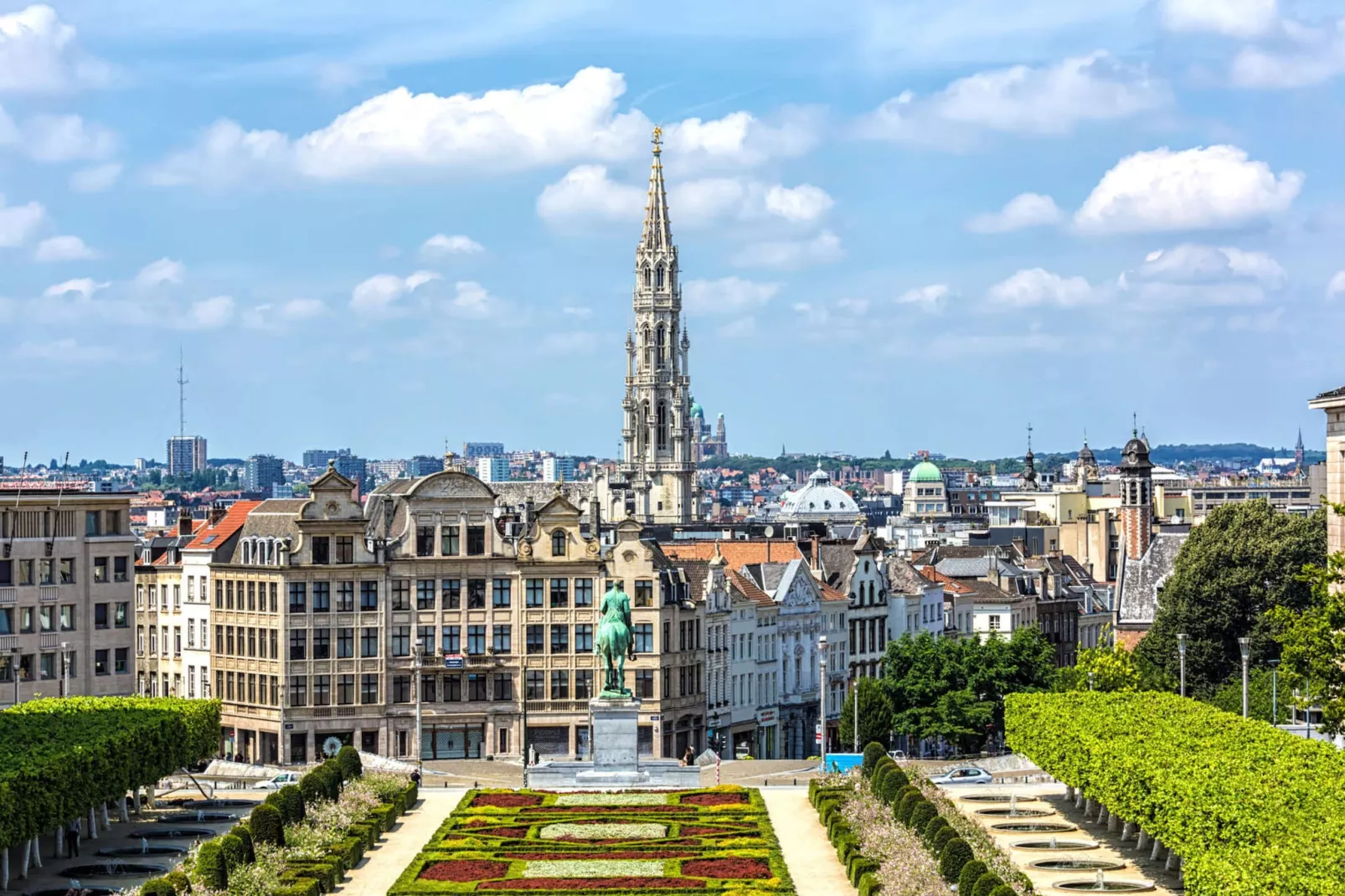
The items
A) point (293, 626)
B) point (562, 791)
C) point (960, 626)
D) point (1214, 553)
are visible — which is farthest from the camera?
point (960, 626)

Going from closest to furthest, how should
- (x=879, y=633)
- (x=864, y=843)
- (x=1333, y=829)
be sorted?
(x=1333, y=829) → (x=864, y=843) → (x=879, y=633)

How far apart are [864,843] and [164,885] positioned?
25468mm

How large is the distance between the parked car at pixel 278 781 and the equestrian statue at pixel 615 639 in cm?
1480

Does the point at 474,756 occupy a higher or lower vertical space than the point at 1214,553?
lower

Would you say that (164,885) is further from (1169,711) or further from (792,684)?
(792,684)

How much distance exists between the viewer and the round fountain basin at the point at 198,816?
9650 centimetres

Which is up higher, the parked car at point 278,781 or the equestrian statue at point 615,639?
the equestrian statue at point 615,639

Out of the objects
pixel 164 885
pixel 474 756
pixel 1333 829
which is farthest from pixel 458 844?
pixel 474 756

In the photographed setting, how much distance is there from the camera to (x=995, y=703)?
134125 millimetres

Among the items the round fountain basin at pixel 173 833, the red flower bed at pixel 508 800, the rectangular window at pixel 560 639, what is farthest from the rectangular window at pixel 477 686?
the round fountain basin at pixel 173 833

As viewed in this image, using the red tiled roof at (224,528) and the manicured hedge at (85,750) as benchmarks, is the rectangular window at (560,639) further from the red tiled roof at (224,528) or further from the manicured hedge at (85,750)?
the manicured hedge at (85,750)

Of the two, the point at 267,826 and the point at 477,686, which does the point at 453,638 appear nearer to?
the point at 477,686

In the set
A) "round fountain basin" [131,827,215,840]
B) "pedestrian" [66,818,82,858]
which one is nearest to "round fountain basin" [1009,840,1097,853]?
"round fountain basin" [131,827,215,840]

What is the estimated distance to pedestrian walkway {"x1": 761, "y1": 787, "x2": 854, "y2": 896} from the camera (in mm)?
78438
